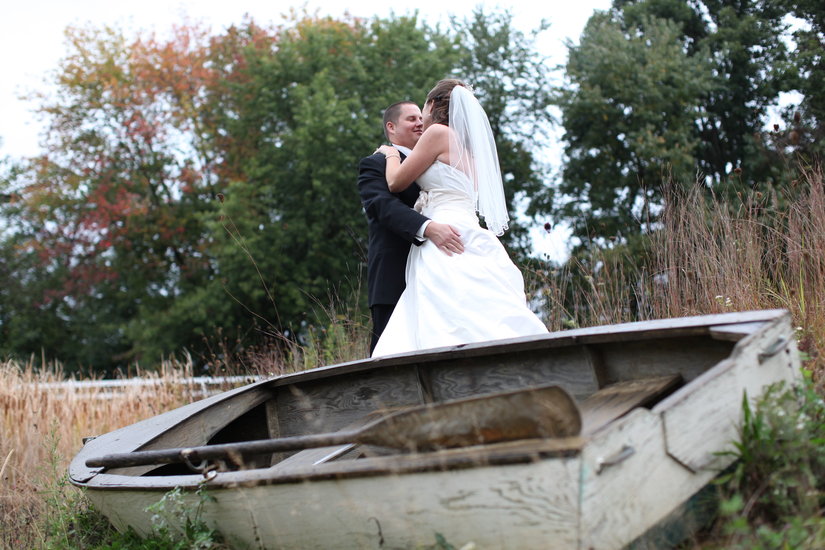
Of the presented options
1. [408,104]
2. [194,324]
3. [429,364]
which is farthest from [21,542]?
[194,324]

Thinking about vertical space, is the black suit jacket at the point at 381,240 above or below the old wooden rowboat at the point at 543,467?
above

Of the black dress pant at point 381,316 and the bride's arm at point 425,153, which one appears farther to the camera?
the black dress pant at point 381,316

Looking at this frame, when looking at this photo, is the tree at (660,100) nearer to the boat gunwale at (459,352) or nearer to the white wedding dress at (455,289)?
the white wedding dress at (455,289)

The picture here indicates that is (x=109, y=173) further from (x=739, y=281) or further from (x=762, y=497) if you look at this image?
(x=762, y=497)

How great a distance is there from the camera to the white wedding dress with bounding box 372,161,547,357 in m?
4.14

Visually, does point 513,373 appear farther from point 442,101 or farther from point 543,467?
point 442,101

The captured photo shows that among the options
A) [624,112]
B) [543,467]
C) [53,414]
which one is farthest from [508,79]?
[543,467]

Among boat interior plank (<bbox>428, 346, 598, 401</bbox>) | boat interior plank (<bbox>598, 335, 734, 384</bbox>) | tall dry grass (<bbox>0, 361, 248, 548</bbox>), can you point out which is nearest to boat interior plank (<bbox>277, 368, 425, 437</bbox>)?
boat interior plank (<bbox>428, 346, 598, 401</bbox>)

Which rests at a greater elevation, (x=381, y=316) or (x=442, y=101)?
(x=442, y=101)

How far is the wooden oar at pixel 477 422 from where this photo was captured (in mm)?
2217

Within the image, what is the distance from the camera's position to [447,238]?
4.42m

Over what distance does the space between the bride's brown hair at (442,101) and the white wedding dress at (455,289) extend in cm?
29

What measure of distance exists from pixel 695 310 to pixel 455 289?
1.56 m

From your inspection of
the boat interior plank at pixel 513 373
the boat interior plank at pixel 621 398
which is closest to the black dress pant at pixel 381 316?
the boat interior plank at pixel 513 373
